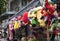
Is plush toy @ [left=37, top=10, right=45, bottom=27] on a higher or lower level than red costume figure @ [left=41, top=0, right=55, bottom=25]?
lower

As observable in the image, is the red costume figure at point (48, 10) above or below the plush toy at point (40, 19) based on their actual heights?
above

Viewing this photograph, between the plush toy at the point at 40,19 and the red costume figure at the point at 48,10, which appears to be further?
the plush toy at the point at 40,19

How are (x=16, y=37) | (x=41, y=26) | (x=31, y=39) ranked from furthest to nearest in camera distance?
(x=16, y=37), (x=31, y=39), (x=41, y=26)

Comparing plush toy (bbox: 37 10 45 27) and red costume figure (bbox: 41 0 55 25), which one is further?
plush toy (bbox: 37 10 45 27)

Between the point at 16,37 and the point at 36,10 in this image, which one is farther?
the point at 16,37

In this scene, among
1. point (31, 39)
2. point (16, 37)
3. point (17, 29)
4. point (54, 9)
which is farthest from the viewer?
point (16, 37)

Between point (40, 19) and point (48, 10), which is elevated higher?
point (48, 10)

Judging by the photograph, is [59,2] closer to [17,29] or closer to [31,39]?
[31,39]

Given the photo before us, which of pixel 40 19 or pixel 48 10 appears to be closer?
pixel 48 10

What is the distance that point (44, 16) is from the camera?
28.0 feet

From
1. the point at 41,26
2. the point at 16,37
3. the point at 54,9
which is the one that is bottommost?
the point at 16,37

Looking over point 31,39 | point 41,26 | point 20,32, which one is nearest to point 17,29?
point 20,32

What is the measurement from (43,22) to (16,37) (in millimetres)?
4752

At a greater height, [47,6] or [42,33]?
[47,6]
